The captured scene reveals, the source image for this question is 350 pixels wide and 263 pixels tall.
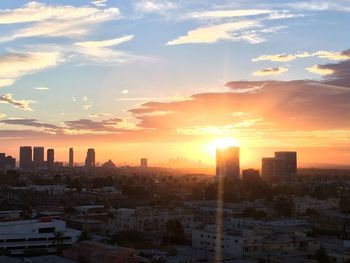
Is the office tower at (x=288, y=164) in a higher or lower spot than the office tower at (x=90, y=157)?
lower

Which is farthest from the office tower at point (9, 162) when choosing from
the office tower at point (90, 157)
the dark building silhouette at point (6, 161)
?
the office tower at point (90, 157)

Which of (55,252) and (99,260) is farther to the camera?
(55,252)

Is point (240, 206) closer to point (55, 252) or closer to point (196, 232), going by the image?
point (196, 232)

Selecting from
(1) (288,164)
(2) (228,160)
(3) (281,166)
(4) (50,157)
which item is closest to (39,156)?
(4) (50,157)

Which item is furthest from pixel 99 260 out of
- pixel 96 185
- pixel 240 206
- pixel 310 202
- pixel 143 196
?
pixel 96 185

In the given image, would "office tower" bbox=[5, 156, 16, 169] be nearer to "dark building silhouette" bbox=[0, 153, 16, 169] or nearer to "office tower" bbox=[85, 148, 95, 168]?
"dark building silhouette" bbox=[0, 153, 16, 169]

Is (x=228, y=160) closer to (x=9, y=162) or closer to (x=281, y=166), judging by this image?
(x=281, y=166)

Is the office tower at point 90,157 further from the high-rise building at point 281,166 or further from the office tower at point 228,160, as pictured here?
the high-rise building at point 281,166
